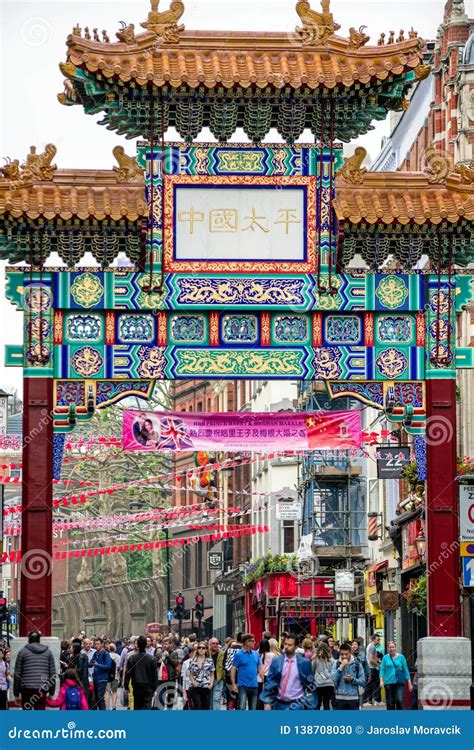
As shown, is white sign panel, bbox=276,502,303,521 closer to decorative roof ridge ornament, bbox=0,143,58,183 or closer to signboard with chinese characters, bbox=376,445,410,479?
signboard with chinese characters, bbox=376,445,410,479

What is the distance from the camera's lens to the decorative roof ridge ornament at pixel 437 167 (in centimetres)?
3000

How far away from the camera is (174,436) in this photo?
96.5 feet

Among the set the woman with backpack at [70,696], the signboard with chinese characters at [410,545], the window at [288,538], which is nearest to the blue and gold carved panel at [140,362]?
the woman with backpack at [70,696]

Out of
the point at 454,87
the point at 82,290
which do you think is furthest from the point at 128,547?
the point at 82,290

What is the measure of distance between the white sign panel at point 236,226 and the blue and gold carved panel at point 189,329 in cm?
101

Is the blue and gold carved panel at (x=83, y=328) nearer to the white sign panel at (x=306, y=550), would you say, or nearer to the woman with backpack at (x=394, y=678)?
the woman with backpack at (x=394, y=678)

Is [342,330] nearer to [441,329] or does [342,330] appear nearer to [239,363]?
[441,329]

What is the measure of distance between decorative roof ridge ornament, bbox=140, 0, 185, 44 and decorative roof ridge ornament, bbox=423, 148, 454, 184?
4.82 meters

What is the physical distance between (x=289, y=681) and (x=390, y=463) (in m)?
15.9

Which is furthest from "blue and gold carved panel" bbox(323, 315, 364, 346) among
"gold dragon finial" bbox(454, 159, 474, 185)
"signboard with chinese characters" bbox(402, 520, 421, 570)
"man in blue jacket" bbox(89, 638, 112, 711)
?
"signboard with chinese characters" bbox(402, 520, 421, 570)

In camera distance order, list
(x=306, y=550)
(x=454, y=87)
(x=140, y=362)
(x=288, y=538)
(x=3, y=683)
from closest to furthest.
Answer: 1. (x=140, y=362)
2. (x=3, y=683)
3. (x=454, y=87)
4. (x=306, y=550)
5. (x=288, y=538)

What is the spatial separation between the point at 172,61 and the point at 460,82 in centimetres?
1585

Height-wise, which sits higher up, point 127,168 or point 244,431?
point 127,168

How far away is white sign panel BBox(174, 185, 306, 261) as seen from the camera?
29266 mm
